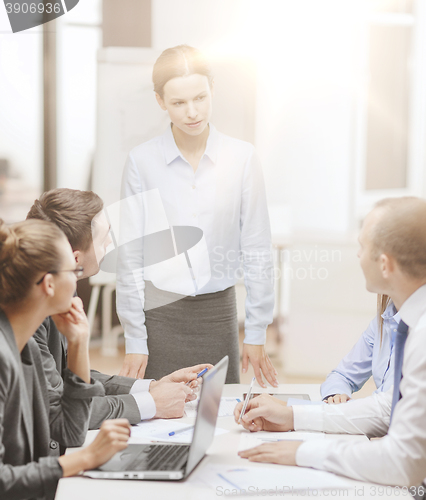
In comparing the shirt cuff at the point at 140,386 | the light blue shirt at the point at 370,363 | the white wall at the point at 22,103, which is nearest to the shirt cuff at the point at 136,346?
the shirt cuff at the point at 140,386

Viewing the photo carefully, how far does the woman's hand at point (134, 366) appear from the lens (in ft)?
6.88

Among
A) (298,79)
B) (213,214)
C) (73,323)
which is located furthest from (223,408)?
(298,79)

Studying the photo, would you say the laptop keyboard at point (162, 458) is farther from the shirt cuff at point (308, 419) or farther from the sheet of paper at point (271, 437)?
the shirt cuff at point (308, 419)

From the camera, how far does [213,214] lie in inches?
94.5

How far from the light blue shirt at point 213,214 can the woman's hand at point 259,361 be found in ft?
0.28

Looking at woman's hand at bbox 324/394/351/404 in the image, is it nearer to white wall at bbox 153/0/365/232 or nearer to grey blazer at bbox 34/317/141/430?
grey blazer at bbox 34/317/141/430

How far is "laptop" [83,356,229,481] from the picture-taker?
3.56 ft

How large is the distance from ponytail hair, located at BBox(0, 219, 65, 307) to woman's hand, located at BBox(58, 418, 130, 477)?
300 mm

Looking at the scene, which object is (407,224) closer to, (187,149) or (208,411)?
(208,411)

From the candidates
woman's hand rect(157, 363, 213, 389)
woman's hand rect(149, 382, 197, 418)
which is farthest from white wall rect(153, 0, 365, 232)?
woman's hand rect(149, 382, 197, 418)

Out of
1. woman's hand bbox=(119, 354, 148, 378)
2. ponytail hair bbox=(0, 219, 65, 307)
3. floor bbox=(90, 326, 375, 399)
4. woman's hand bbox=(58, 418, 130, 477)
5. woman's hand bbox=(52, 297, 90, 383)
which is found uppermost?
ponytail hair bbox=(0, 219, 65, 307)

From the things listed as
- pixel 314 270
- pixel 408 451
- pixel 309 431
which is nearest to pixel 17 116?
pixel 314 270

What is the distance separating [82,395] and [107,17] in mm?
2417

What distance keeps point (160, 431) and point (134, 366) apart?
28.9 inches
